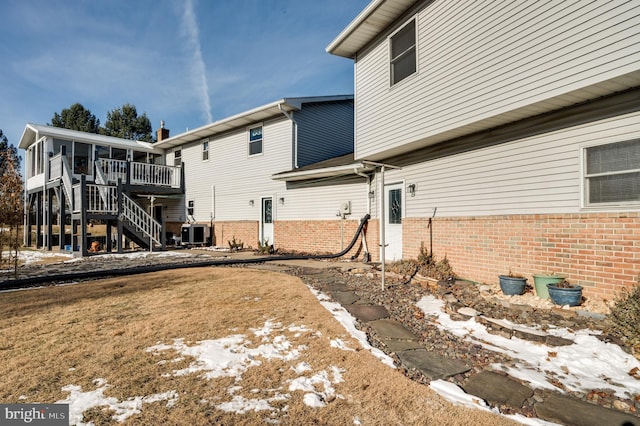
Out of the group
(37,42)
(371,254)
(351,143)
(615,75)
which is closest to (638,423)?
(615,75)

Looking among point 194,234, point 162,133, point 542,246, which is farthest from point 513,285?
point 162,133

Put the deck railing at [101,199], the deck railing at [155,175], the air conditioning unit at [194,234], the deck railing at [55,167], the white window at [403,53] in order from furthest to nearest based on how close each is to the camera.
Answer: the air conditioning unit at [194,234], the deck railing at [155,175], the deck railing at [55,167], the deck railing at [101,199], the white window at [403,53]

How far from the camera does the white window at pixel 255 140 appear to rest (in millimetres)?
14248

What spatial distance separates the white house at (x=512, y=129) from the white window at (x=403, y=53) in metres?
0.03

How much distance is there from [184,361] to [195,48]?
18500 millimetres

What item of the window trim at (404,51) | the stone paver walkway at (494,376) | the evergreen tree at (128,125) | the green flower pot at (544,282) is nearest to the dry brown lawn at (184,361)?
the stone paver walkway at (494,376)

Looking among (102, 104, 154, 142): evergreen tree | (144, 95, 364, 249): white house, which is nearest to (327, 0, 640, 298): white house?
(144, 95, 364, 249): white house

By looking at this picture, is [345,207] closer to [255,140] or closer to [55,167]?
[255,140]

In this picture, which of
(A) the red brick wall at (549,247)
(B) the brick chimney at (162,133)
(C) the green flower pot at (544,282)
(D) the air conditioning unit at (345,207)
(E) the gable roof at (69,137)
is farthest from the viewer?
(B) the brick chimney at (162,133)

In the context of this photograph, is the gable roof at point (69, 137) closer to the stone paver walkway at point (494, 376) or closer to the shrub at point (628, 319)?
the stone paver walkway at point (494, 376)

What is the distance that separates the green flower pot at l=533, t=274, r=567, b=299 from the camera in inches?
194

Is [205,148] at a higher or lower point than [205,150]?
higher

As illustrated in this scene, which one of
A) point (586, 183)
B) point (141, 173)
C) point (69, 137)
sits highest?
point (69, 137)

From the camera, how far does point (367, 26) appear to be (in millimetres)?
8250
